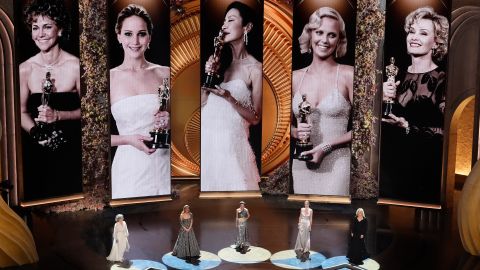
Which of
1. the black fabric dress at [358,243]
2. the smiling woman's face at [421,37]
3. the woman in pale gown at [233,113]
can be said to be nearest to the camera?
the black fabric dress at [358,243]

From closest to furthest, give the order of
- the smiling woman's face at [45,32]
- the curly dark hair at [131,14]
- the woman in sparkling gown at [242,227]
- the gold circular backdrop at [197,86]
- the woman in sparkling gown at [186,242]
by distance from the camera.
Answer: the woman in sparkling gown at [186,242] → the woman in sparkling gown at [242,227] → the smiling woman's face at [45,32] → the curly dark hair at [131,14] → the gold circular backdrop at [197,86]

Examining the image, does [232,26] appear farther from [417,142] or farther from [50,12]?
[417,142]

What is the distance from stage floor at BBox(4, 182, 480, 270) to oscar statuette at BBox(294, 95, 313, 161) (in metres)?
1.30

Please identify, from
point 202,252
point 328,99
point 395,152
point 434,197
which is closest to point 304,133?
point 328,99

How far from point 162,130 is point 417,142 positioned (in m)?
6.24

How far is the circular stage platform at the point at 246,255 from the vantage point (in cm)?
1195

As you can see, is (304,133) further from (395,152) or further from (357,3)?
(357,3)

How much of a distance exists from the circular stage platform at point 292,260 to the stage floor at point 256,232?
204 millimetres

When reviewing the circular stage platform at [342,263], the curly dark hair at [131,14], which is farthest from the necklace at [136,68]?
the circular stage platform at [342,263]

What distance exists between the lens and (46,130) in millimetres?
14156

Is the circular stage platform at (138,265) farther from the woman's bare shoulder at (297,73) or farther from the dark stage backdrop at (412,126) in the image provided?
the dark stage backdrop at (412,126)

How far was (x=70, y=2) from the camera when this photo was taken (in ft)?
46.6

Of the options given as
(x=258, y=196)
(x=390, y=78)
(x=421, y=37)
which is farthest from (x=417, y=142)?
(x=258, y=196)

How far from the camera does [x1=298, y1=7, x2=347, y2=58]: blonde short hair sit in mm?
15086
